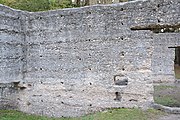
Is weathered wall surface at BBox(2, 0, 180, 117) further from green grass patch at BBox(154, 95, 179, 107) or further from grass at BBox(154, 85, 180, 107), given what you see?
grass at BBox(154, 85, 180, 107)

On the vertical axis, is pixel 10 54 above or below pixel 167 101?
above

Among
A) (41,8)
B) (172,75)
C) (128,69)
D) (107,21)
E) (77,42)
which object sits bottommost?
(172,75)

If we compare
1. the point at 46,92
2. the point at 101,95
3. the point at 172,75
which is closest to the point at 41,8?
the point at 172,75

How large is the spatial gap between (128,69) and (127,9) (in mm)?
2115

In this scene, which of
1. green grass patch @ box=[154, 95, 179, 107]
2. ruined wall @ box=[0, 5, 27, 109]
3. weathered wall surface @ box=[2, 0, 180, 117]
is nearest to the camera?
weathered wall surface @ box=[2, 0, 180, 117]

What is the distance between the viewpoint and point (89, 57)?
36.2 ft

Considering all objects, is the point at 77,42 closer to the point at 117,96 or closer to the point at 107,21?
the point at 107,21

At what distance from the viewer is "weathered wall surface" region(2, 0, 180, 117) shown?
10195mm

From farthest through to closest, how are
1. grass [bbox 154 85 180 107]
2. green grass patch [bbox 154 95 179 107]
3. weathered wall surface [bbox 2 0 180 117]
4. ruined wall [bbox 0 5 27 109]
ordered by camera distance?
grass [bbox 154 85 180 107] → green grass patch [bbox 154 95 179 107] → ruined wall [bbox 0 5 27 109] → weathered wall surface [bbox 2 0 180 117]

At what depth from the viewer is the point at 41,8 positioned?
23.5m

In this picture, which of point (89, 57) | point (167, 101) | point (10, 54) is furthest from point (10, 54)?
point (167, 101)

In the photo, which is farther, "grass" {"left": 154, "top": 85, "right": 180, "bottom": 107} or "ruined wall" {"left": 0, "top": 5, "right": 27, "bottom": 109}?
"grass" {"left": 154, "top": 85, "right": 180, "bottom": 107}

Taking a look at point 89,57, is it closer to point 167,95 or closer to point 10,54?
point 10,54

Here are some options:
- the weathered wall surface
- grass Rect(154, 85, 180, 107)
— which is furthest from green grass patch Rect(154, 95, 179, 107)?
the weathered wall surface
